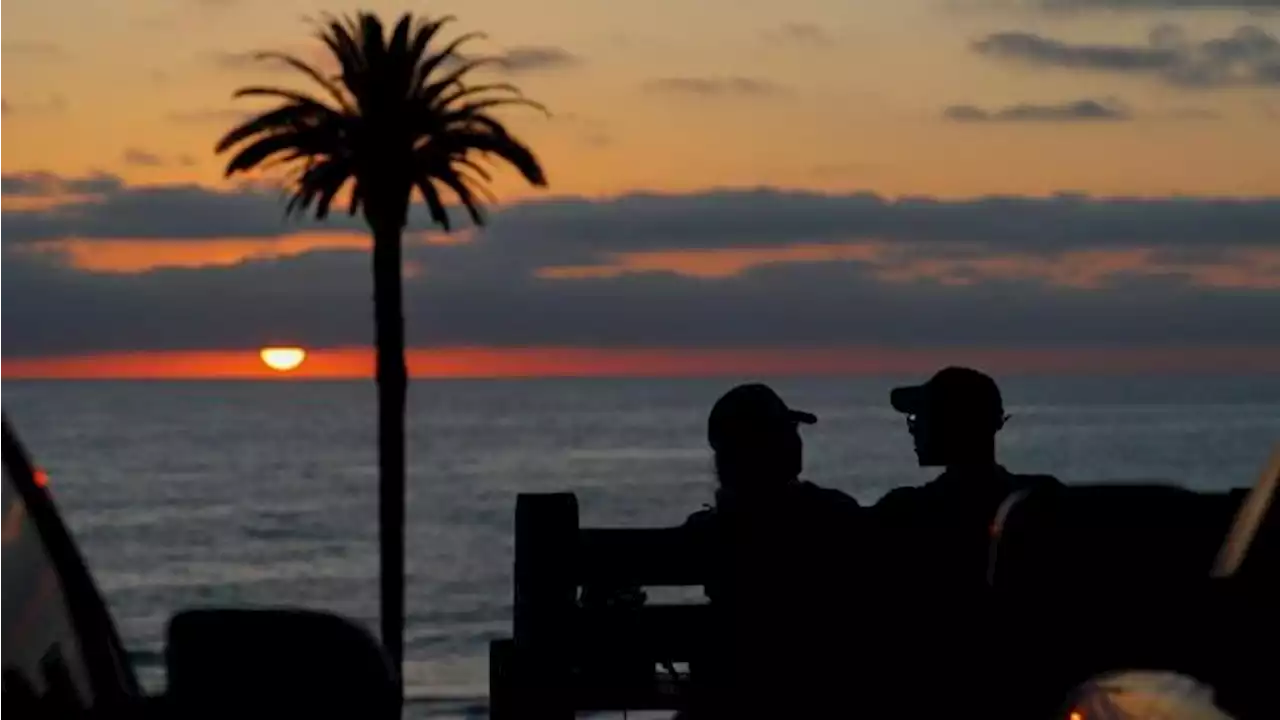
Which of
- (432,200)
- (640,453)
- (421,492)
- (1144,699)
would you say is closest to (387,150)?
(432,200)

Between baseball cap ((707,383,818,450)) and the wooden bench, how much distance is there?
0.61 meters

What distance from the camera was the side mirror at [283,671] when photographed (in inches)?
135

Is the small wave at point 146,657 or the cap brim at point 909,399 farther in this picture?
the small wave at point 146,657

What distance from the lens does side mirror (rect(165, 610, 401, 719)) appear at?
3.42 m

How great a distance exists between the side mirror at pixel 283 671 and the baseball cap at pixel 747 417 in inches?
124

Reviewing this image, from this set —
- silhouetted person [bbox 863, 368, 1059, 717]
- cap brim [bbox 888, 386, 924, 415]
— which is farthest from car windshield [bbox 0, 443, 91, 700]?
cap brim [bbox 888, 386, 924, 415]

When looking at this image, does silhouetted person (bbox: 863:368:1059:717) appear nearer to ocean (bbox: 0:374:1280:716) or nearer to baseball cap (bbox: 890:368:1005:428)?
baseball cap (bbox: 890:368:1005:428)

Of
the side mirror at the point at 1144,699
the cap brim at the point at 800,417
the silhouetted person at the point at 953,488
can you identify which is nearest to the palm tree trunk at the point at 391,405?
the silhouetted person at the point at 953,488

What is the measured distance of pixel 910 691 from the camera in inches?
207

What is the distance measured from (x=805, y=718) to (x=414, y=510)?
110 meters

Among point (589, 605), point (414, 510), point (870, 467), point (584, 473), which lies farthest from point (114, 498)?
point (589, 605)

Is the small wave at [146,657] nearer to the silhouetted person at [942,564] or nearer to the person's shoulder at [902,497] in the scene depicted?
the silhouetted person at [942,564]

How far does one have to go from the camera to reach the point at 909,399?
8.36 meters

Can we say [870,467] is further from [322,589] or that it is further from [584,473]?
[322,589]
